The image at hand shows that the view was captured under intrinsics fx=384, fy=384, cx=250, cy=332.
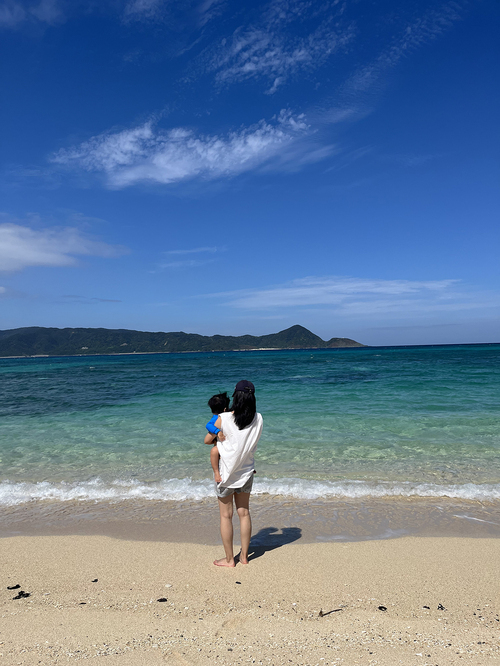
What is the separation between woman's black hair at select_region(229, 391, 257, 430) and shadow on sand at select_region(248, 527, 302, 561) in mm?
1626

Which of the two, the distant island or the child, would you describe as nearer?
the child

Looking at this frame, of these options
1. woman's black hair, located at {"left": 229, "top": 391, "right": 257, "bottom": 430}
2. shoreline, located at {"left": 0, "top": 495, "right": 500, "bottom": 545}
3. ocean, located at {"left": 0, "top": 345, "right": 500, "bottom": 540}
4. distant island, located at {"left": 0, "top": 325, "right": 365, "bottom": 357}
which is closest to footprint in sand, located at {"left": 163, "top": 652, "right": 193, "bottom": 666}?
woman's black hair, located at {"left": 229, "top": 391, "right": 257, "bottom": 430}

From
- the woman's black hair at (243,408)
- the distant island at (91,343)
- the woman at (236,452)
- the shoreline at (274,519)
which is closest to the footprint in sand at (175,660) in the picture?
the woman at (236,452)

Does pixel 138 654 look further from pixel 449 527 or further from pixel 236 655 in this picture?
pixel 449 527

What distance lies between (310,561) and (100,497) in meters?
3.86

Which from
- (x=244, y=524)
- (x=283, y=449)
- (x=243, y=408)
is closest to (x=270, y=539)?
(x=244, y=524)

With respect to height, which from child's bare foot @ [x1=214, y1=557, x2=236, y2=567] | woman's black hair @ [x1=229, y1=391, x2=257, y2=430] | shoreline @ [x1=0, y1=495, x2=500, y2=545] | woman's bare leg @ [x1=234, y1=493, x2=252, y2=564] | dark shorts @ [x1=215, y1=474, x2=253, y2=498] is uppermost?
woman's black hair @ [x1=229, y1=391, x2=257, y2=430]

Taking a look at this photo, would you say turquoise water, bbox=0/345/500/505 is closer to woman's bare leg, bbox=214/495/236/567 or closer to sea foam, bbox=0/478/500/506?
sea foam, bbox=0/478/500/506

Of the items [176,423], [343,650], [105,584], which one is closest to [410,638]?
[343,650]

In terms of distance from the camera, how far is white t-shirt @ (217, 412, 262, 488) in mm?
3867

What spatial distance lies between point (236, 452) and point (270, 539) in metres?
1.63

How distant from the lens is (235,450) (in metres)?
3.85

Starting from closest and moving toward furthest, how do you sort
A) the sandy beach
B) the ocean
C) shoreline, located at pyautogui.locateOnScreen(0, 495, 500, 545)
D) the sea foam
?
the sandy beach < shoreline, located at pyautogui.locateOnScreen(0, 495, 500, 545) < the sea foam < the ocean

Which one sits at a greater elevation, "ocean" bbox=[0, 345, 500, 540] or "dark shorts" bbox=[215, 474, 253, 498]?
"dark shorts" bbox=[215, 474, 253, 498]
